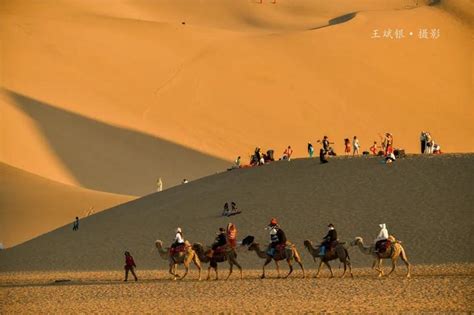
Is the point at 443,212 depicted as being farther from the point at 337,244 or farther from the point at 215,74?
the point at 215,74

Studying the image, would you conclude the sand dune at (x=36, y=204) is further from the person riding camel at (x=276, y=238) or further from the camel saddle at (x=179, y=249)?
the person riding camel at (x=276, y=238)

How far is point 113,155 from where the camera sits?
7381 centimetres

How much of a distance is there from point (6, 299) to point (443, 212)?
1660 centimetres

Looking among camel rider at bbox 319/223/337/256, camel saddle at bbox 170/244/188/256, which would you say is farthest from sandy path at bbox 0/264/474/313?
camel saddle at bbox 170/244/188/256

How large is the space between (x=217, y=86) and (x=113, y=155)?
1379 cm

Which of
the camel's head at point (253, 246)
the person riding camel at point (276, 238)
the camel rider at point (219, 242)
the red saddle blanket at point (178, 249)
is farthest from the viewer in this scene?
the camel's head at point (253, 246)

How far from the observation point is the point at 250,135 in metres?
79.1

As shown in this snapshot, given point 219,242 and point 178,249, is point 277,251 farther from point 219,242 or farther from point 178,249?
point 178,249

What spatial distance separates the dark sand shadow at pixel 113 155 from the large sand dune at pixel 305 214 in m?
22.9

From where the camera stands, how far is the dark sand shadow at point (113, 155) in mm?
71500

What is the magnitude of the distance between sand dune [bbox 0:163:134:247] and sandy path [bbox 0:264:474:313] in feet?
70.8

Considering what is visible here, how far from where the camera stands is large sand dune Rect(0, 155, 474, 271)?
39719mm

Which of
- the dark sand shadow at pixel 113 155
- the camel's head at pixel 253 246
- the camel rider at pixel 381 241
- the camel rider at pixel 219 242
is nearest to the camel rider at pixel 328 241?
the camel rider at pixel 381 241

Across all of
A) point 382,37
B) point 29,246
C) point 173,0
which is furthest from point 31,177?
point 173,0
